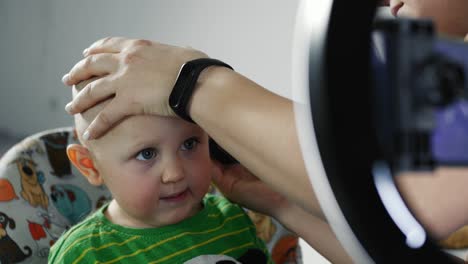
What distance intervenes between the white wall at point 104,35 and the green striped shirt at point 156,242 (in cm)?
91

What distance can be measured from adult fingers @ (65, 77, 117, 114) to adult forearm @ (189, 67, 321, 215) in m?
0.16

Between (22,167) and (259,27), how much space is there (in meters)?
0.97

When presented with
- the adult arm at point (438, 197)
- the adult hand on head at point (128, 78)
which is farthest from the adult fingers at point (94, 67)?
the adult arm at point (438, 197)

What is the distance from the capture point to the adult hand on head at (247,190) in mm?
993

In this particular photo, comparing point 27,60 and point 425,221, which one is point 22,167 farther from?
point 27,60

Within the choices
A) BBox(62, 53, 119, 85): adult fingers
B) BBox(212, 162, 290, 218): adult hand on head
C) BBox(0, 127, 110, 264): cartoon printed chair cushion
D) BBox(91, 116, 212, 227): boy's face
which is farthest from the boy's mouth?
BBox(0, 127, 110, 264): cartoon printed chair cushion

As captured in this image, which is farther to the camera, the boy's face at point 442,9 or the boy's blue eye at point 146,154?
the boy's blue eye at point 146,154

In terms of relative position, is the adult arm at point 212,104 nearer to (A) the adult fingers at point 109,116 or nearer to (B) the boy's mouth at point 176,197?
(A) the adult fingers at point 109,116

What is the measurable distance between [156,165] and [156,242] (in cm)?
12

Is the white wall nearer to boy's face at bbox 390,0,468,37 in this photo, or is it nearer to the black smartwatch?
the black smartwatch

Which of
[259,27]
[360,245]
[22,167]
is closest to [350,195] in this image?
[360,245]

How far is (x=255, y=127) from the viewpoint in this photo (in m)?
0.63

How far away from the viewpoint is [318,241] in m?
0.91

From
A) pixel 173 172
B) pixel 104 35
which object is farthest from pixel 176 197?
pixel 104 35
